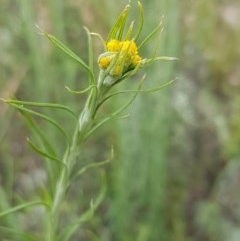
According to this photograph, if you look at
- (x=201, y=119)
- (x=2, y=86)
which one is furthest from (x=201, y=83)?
(x=2, y=86)

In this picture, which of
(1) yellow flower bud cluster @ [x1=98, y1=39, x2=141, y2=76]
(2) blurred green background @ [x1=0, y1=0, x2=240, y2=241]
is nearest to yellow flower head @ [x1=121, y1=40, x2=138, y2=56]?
(1) yellow flower bud cluster @ [x1=98, y1=39, x2=141, y2=76]

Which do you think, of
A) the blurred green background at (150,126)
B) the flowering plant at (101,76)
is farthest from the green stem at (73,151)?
the blurred green background at (150,126)

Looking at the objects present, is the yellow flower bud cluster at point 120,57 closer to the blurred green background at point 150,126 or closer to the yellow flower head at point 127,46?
the yellow flower head at point 127,46

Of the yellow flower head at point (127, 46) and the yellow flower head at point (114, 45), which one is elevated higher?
the yellow flower head at point (114, 45)

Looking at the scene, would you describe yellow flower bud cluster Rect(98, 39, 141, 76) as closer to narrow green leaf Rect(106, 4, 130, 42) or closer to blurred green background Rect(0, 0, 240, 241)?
narrow green leaf Rect(106, 4, 130, 42)

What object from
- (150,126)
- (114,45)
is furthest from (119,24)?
(150,126)

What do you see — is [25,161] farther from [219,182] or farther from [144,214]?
[219,182]

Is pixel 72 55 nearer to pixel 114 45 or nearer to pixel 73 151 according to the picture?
pixel 114 45
